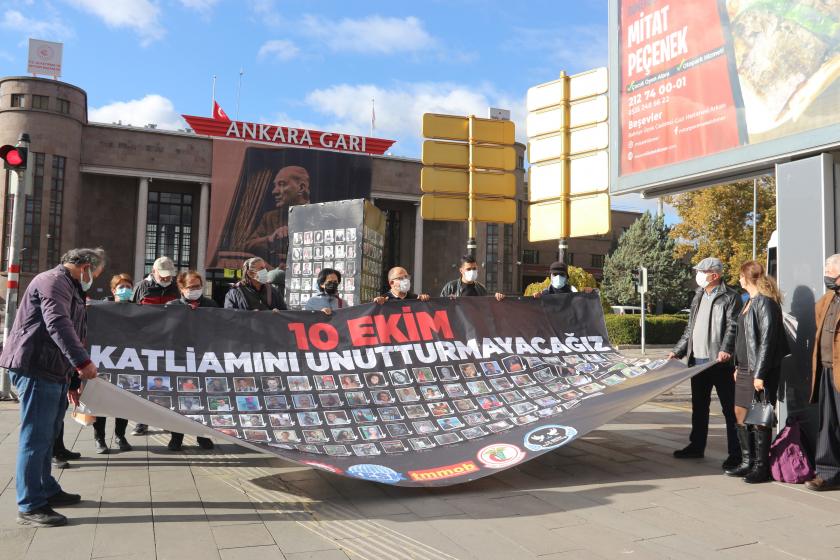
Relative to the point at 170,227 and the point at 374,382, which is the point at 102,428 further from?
the point at 170,227

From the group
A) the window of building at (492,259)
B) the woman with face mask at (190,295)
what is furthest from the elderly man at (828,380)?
the window of building at (492,259)

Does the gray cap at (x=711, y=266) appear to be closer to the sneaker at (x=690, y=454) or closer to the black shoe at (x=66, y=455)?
the sneaker at (x=690, y=454)

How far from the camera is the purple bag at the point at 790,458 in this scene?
18.5ft

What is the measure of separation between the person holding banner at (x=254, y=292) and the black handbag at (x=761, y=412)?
484 centimetres

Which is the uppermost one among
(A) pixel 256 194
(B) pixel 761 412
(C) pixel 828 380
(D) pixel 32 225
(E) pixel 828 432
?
(A) pixel 256 194

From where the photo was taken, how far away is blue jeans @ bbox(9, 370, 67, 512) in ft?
14.4

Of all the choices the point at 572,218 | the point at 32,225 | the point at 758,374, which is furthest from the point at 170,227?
the point at 758,374

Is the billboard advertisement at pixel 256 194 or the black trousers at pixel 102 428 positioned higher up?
the billboard advertisement at pixel 256 194

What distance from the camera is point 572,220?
953cm

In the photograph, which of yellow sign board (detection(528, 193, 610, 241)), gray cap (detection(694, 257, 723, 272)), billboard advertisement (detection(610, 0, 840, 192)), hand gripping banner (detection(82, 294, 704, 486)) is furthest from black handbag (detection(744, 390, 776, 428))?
yellow sign board (detection(528, 193, 610, 241))

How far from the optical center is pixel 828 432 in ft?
18.2

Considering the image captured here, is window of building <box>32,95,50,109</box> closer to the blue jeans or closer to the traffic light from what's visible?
the traffic light

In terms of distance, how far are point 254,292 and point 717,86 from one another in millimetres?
5837

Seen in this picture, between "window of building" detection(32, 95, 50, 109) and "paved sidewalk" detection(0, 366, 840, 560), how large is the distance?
44620 millimetres
